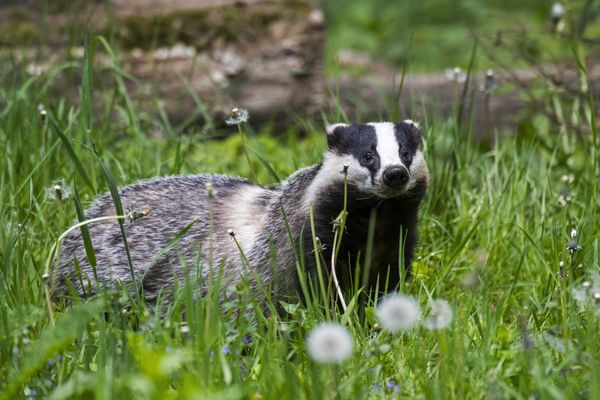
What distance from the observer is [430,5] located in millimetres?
11859

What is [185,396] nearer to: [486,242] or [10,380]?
[10,380]

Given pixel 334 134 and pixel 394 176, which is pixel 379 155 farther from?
pixel 334 134

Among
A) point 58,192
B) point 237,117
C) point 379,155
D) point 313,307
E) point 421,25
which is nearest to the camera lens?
point 313,307

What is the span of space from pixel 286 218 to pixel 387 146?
535 mm

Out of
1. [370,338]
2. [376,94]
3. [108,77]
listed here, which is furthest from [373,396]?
[376,94]

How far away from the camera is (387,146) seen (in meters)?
3.69

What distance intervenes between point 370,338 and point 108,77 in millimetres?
3350

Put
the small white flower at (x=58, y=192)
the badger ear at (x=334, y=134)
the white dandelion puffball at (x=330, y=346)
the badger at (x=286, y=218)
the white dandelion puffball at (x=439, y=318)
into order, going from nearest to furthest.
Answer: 1. the white dandelion puffball at (x=330, y=346)
2. the white dandelion puffball at (x=439, y=318)
3. the small white flower at (x=58, y=192)
4. the badger at (x=286, y=218)
5. the badger ear at (x=334, y=134)

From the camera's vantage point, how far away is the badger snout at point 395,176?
3514 mm

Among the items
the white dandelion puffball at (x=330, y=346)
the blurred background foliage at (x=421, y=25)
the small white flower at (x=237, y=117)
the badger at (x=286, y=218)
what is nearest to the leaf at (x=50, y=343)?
the white dandelion puffball at (x=330, y=346)

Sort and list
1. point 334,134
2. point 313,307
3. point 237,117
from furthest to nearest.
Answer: point 334,134, point 237,117, point 313,307

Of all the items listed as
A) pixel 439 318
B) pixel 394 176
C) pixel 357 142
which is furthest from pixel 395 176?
pixel 439 318

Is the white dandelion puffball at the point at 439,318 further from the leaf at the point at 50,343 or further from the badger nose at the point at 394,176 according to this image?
the badger nose at the point at 394,176

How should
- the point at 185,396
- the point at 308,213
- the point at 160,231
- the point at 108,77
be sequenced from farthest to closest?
the point at 108,77, the point at 160,231, the point at 308,213, the point at 185,396
